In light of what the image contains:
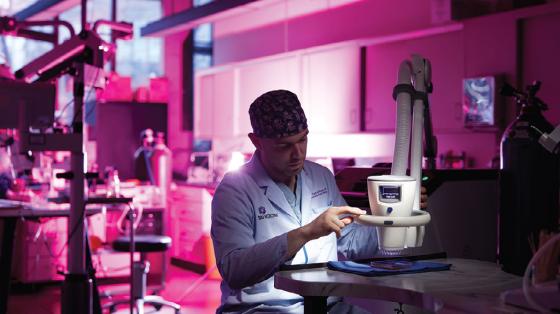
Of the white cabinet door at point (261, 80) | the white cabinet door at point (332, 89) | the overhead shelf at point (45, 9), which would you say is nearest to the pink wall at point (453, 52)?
the white cabinet door at point (332, 89)

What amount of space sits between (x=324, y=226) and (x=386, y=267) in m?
0.23

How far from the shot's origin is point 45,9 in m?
9.03

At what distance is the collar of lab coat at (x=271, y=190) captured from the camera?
2312mm

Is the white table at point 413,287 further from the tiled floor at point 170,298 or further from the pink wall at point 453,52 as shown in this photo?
the tiled floor at point 170,298

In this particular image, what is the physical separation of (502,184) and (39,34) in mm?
3351

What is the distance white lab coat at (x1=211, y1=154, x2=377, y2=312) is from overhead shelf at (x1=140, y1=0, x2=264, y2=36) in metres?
4.22

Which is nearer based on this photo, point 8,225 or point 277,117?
point 277,117

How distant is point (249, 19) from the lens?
8086mm

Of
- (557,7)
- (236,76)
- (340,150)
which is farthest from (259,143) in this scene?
Answer: (236,76)

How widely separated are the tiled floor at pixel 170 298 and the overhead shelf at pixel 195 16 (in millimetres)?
2544

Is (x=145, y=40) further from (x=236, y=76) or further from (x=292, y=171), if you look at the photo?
(x=292, y=171)

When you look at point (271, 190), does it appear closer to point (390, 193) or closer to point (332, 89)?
point (390, 193)

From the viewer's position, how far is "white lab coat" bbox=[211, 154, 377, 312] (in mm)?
2043

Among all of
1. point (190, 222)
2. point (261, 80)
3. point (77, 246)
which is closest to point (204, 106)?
point (261, 80)
